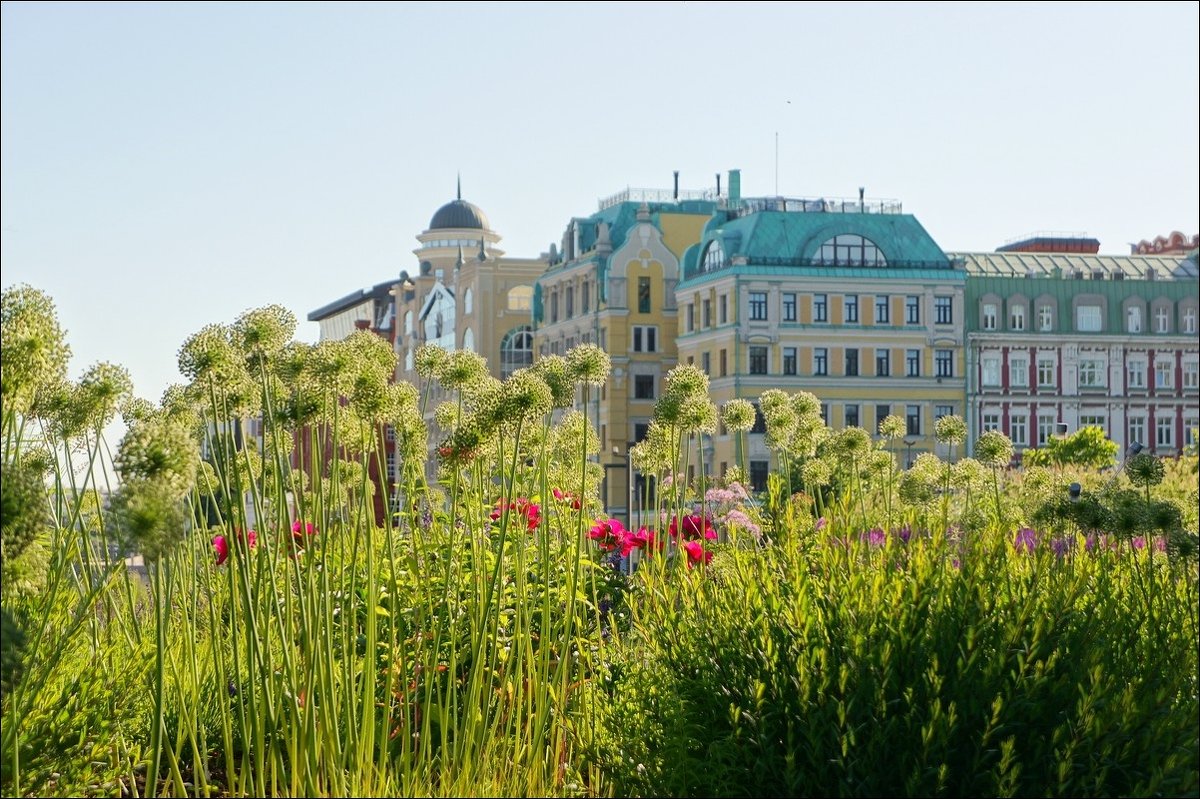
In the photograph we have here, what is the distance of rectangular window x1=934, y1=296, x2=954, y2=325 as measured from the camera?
7188 centimetres

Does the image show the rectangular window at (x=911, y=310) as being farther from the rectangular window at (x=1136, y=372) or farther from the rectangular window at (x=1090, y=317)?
the rectangular window at (x=1136, y=372)

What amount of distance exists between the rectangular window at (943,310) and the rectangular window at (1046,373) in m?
4.53

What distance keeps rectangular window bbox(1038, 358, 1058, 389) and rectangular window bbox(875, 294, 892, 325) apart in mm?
6911

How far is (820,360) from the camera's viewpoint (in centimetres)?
7106

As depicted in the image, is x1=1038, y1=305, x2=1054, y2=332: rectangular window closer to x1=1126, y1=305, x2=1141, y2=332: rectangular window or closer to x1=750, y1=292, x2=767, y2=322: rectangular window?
x1=1126, y1=305, x2=1141, y2=332: rectangular window

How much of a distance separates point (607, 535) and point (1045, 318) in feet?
222

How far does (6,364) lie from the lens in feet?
14.5

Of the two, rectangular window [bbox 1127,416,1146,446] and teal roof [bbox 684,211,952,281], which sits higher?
teal roof [bbox 684,211,952,281]

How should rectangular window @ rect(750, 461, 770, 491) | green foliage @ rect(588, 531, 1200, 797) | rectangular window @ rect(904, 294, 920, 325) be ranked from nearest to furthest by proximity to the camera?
green foliage @ rect(588, 531, 1200, 797) < rectangular window @ rect(750, 461, 770, 491) < rectangular window @ rect(904, 294, 920, 325)

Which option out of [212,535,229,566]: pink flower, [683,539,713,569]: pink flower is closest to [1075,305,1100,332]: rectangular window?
[683,539,713,569]: pink flower

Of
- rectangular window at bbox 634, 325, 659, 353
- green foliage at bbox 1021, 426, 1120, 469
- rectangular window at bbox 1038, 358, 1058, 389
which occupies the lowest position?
green foliage at bbox 1021, 426, 1120, 469

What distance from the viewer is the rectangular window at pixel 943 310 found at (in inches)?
2830

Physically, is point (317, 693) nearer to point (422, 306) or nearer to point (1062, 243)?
point (1062, 243)

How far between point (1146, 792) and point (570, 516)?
154 inches
